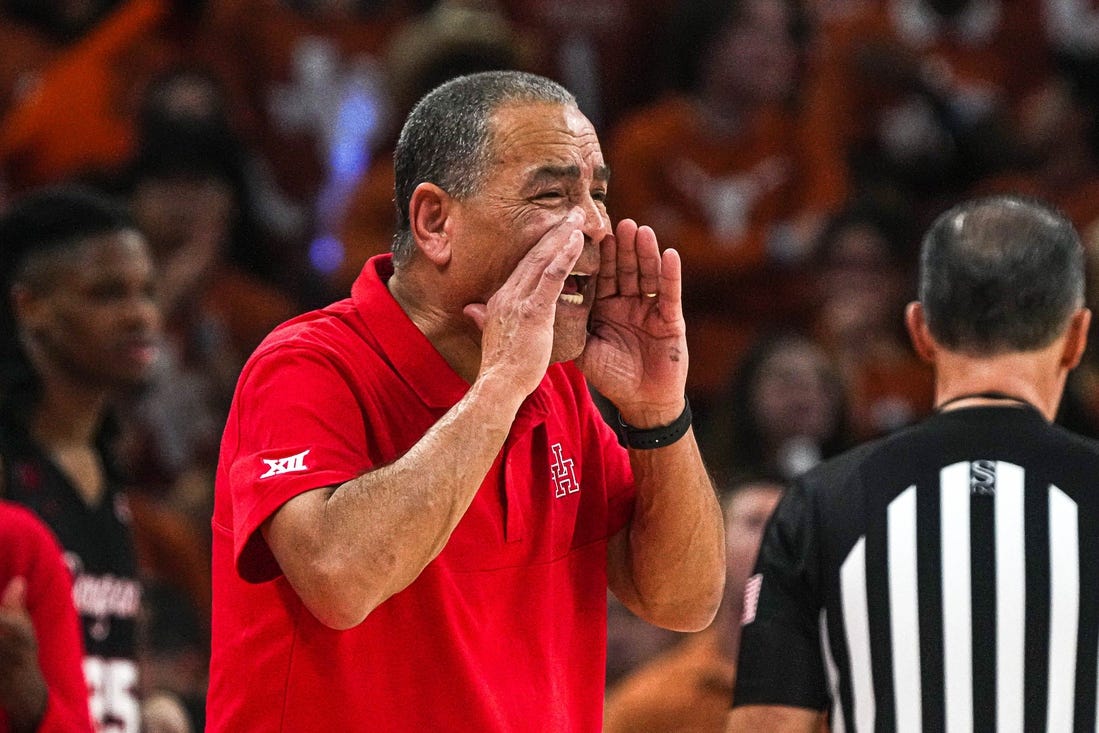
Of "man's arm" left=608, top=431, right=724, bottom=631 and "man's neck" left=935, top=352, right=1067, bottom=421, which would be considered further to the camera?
"man's neck" left=935, top=352, right=1067, bottom=421

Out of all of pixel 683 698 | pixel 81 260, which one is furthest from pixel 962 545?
pixel 81 260

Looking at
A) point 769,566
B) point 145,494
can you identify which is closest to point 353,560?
point 769,566

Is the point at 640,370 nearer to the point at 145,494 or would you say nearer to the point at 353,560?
the point at 353,560

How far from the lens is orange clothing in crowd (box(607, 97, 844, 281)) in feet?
25.5

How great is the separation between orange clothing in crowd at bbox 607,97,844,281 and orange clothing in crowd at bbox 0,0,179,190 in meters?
2.14

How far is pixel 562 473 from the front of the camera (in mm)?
3092

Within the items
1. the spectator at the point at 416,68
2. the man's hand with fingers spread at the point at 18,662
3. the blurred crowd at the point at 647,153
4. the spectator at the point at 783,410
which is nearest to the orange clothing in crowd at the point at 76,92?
the blurred crowd at the point at 647,153

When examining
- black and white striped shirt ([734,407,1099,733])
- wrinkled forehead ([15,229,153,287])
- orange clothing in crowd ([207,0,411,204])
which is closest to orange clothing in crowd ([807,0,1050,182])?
orange clothing in crowd ([207,0,411,204])

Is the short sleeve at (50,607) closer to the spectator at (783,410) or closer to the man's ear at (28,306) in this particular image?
the man's ear at (28,306)

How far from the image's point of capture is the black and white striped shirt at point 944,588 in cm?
312

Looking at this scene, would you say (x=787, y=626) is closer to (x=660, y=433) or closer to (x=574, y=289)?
(x=660, y=433)

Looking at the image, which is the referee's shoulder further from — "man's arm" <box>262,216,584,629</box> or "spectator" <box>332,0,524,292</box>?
"spectator" <box>332,0,524,292</box>

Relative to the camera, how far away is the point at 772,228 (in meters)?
7.82

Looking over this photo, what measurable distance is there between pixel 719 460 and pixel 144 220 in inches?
103
